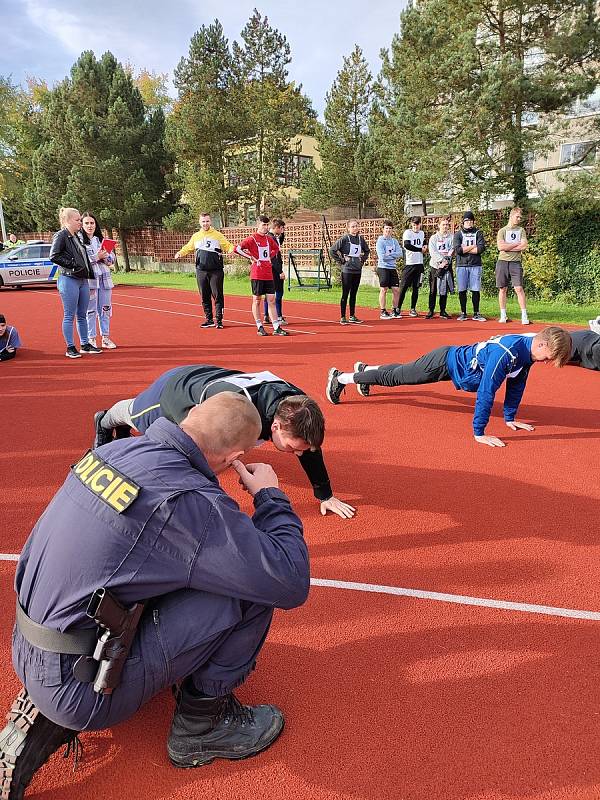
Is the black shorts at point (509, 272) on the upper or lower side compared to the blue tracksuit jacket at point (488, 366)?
upper

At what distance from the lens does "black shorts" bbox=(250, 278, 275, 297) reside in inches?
392

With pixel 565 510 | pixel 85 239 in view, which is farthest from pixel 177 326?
pixel 565 510

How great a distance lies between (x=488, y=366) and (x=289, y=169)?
3451cm

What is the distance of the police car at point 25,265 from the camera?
20.8 m

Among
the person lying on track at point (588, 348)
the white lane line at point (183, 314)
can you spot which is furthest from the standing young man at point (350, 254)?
the person lying on track at point (588, 348)

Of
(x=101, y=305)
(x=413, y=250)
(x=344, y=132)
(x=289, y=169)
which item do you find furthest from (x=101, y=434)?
(x=289, y=169)

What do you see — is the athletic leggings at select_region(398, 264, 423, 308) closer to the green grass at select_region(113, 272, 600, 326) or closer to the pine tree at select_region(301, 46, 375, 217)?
the green grass at select_region(113, 272, 600, 326)

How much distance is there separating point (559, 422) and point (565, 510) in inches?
83.2

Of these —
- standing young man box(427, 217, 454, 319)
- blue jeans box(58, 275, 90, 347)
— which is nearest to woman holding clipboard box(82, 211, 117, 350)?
blue jeans box(58, 275, 90, 347)

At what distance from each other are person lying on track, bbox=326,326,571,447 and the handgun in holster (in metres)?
3.72

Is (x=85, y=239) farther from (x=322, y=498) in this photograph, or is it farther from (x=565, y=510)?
(x=565, y=510)

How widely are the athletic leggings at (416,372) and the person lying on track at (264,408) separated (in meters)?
1.89

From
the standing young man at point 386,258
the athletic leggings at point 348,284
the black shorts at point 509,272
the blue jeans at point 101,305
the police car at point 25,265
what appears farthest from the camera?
the police car at point 25,265

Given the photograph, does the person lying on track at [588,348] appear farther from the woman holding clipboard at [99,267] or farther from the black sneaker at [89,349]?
the black sneaker at [89,349]
